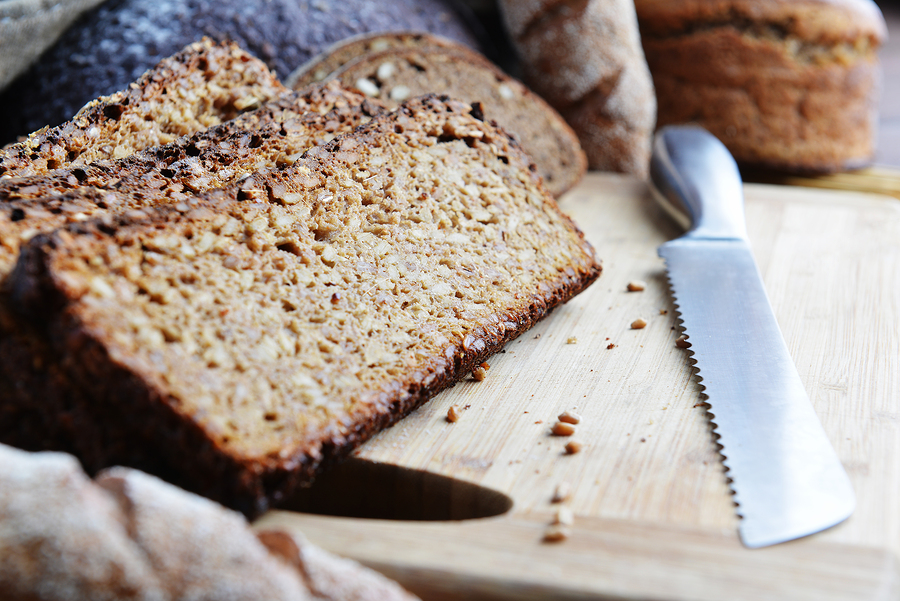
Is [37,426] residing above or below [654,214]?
above

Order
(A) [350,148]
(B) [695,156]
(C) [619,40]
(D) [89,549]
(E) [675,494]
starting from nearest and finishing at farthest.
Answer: (D) [89,549] < (E) [675,494] < (A) [350,148] < (B) [695,156] < (C) [619,40]

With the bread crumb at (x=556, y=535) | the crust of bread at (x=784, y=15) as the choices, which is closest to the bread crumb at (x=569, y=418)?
the bread crumb at (x=556, y=535)

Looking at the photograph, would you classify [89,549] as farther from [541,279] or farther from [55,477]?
[541,279]

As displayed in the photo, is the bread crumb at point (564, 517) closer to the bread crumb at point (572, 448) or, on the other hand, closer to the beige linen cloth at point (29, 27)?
the bread crumb at point (572, 448)

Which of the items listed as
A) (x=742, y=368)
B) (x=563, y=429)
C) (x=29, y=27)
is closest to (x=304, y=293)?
(x=563, y=429)

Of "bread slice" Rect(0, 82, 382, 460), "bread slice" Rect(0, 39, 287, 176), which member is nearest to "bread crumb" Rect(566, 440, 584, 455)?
"bread slice" Rect(0, 82, 382, 460)

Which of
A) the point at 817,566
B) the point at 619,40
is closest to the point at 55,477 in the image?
the point at 817,566

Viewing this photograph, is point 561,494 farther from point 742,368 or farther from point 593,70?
point 593,70
